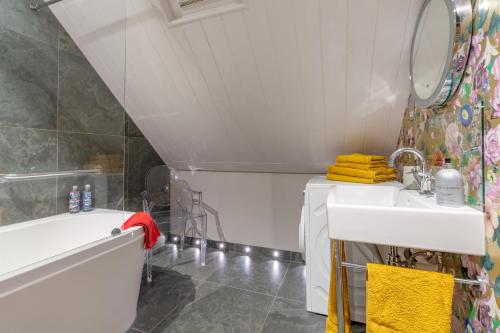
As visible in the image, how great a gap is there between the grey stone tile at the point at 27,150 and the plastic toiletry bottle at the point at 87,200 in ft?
0.93

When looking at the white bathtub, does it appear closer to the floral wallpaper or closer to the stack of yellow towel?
the stack of yellow towel

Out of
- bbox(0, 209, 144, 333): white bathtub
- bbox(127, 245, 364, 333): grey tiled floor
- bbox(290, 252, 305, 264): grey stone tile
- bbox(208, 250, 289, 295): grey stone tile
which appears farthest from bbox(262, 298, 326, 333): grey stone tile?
bbox(0, 209, 144, 333): white bathtub

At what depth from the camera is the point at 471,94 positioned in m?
0.87

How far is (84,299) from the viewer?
124cm

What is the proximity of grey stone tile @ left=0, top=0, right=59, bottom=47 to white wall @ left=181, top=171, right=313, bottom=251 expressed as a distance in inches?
71.8

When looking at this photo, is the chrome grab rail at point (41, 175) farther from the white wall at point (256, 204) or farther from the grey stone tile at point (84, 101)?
the white wall at point (256, 204)

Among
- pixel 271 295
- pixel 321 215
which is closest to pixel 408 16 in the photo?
pixel 321 215

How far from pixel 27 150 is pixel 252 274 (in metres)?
2.04

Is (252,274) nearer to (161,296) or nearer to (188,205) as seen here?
(161,296)

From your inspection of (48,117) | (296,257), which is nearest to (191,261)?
(296,257)

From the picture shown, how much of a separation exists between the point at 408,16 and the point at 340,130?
2.89 ft

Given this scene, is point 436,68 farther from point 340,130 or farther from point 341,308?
point 341,308

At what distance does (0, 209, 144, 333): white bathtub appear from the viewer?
1002mm

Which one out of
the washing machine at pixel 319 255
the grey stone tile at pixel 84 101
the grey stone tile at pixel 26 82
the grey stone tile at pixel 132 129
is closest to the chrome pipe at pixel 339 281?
the washing machine at pixel 319 255
